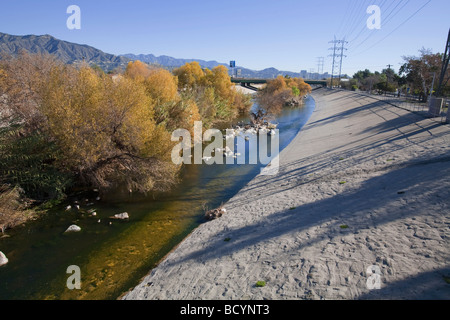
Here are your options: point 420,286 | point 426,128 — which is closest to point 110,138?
point 420,286

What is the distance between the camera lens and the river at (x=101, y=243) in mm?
9906

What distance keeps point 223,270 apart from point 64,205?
11.8 m

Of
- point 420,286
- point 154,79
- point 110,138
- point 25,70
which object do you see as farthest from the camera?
point 154,79

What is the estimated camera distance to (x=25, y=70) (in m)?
23.5

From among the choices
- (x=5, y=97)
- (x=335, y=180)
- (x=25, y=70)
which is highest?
(x=25, y=70)

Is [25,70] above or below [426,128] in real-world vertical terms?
above

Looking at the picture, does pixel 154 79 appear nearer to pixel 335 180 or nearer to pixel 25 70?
pixel 25 70

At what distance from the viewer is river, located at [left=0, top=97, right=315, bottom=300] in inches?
390

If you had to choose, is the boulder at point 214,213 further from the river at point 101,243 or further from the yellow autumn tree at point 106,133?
the yellow autumn tree at point 106,133

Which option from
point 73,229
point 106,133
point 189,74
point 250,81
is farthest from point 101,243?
point 250,81

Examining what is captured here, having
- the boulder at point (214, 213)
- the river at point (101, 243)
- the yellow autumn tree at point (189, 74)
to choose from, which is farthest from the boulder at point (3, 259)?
the yellow autumn tree at point (189, 74)
